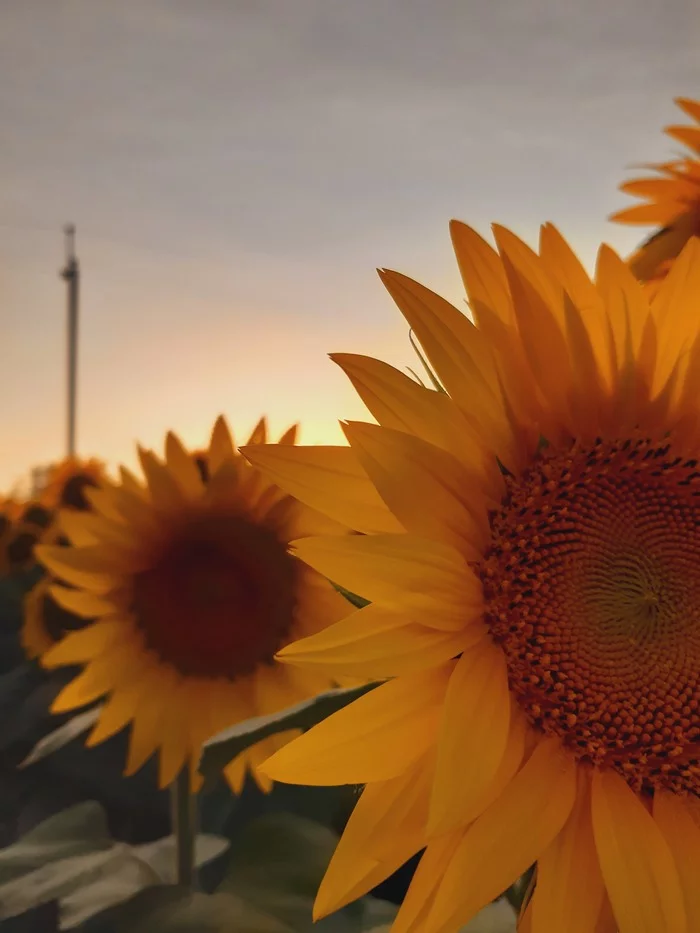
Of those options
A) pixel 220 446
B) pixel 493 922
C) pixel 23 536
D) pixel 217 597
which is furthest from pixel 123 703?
pixel 23 536

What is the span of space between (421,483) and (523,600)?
88 mm

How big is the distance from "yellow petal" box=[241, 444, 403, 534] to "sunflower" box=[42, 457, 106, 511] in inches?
55.7

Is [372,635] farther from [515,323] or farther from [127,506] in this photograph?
[127,506]

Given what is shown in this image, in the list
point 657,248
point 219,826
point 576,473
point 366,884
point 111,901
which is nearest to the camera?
point 366,884

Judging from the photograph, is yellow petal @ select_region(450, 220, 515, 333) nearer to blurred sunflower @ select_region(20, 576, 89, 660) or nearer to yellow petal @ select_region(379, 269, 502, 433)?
yellow petal @ select_region(379, 269, 502, 433)

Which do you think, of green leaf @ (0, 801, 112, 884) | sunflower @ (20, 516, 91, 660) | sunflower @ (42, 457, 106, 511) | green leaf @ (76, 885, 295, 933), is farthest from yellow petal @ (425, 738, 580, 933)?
sunflower @ (42, 457, 106, 511)

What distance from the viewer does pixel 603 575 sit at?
0.46 metres

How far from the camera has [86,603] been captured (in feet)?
2.77

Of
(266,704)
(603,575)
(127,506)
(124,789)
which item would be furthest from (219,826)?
(603,575)

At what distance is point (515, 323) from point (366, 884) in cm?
23

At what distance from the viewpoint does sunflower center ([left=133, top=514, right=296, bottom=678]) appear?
862 millimetres

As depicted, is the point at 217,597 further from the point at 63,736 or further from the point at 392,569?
the point at 392,569

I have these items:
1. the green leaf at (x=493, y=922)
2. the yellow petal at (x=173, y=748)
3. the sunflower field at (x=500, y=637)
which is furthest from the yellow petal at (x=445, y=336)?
the yellow petal at (x=173, y=748)

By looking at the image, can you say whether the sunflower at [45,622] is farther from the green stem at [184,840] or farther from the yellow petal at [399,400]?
the yellow petal at [399,400]
